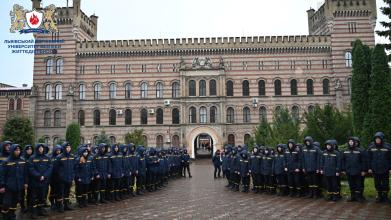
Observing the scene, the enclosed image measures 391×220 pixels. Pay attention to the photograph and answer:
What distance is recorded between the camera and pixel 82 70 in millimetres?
49344

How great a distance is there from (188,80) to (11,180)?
37.9 m

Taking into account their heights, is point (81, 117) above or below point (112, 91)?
below

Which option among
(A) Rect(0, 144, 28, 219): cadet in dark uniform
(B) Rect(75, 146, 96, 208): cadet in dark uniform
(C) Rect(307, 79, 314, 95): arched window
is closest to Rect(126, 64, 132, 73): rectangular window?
(C) Rect(307, 79, 314, 95): arched window

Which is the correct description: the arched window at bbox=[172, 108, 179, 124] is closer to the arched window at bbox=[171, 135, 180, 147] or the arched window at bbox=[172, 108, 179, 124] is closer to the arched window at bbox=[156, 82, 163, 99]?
the arched window at bbox=[171, 135, 180, 147]

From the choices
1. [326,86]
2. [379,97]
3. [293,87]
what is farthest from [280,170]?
[326,86]

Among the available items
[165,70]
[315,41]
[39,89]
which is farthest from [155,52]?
[315,41]

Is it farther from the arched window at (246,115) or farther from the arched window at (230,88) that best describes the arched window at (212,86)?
the arched window at (246,115)

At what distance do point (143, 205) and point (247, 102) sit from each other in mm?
35557

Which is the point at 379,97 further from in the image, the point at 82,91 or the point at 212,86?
the point at 82,91

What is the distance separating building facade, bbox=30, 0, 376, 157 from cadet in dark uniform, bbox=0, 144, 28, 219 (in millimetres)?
36049

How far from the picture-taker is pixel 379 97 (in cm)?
2161

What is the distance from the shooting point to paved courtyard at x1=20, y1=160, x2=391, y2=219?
11.2 meters

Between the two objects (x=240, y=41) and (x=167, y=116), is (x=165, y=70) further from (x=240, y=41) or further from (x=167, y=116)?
(x=240, y=41)

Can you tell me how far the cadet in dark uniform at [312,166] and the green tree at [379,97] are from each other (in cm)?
802
